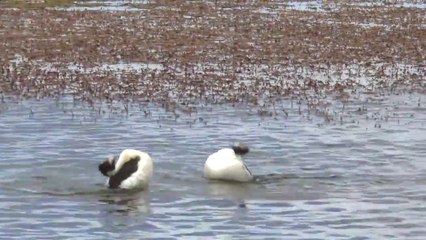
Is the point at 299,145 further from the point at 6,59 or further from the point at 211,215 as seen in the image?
the point at 6,59

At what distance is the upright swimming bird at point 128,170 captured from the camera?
47.2 feet

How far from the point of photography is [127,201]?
13898mm

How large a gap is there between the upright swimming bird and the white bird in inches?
35.5

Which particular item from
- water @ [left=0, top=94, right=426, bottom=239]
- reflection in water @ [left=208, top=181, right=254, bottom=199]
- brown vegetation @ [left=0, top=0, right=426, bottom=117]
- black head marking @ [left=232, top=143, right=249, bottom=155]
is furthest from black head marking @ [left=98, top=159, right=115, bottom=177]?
brown vegetation @ [left=0, top=0, right=426, bottom=117]

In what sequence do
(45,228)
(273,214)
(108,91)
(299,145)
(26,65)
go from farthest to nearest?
(26,65)
(108,91)
(299,145)
(273,214)
(45,228)

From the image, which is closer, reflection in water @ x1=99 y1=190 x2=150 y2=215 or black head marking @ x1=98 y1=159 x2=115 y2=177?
reflection in water @ x1=99 y1=190 x2=150 y2=215

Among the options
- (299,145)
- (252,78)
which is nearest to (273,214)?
(299,145)

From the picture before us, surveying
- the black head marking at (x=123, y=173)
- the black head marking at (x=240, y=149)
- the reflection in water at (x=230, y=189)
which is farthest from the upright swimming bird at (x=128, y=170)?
the black head marking at (x=240, y=149)

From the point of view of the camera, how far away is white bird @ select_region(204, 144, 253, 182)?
15.0 m

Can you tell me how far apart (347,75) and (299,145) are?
28.1ft

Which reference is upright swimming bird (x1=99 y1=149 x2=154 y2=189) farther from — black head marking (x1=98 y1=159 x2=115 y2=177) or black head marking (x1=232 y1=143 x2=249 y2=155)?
black head marking (x1=232 y1=143 x2=249 y2=155)

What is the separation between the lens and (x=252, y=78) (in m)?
25.1

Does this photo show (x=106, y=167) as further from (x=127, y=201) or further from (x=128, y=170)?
(x=127, y=201)

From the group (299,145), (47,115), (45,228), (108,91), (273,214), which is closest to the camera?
(45,228)
